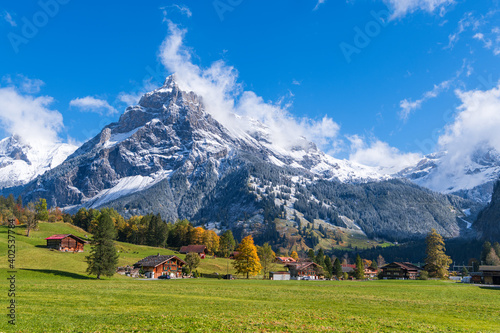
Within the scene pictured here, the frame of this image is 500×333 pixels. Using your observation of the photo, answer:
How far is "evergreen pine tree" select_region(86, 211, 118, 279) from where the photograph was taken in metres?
71.0

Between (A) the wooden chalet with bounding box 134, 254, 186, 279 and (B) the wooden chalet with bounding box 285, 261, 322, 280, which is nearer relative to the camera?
(A) the wooden chalet with bounding box 134, 254, 186, 279

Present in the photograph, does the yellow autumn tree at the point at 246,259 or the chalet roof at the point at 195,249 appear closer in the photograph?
the yellow autumn tree at the point at 246,259

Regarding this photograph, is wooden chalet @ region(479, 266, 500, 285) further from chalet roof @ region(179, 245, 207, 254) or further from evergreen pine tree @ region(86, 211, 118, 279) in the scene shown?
evergreen pine tree @ region(86, 211, 118, 279)

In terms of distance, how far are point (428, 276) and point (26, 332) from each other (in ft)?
400

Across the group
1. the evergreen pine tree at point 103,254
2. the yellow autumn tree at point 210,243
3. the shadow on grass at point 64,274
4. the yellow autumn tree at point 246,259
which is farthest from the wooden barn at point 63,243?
the yellow autumn tree at point 210,243

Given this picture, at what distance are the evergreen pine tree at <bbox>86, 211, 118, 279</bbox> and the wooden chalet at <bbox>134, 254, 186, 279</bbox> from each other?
25.6m

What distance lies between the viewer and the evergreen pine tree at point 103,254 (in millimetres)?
71000

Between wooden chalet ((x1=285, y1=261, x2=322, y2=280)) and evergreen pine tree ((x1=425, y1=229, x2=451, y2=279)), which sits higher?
evergreen pine tree ((x1=425, y1=229, x2=451, y2=279))

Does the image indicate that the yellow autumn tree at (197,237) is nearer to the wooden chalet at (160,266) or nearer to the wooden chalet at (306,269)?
the wooden chalet at (306,269)

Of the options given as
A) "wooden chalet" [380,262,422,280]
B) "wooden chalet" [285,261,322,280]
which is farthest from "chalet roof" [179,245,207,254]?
"wooden chalet" [380,262,422,280]

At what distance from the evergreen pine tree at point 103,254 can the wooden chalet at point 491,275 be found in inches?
3945

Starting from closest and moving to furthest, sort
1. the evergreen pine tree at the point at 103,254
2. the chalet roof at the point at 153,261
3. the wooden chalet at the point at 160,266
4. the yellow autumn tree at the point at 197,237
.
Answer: the evergreen pine tree at the point at 103,254 → the wooden chalet at the point at 160,266 → the chalet roof at the point at 153,261 → the yellow autumn tree at the point at 197,237

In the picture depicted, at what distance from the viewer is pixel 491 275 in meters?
100

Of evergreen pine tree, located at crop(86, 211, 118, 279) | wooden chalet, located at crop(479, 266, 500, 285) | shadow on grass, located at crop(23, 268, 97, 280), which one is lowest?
wooden chalet, located at crop(479, 266, 500, 285)
